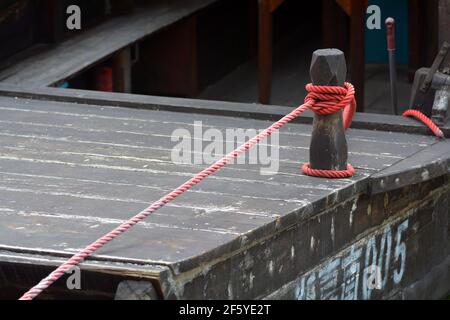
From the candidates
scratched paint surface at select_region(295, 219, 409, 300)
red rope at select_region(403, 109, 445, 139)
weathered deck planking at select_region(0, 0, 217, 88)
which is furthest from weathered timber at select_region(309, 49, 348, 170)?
weathered deck planking at select_region(0, 0, 217, 88)

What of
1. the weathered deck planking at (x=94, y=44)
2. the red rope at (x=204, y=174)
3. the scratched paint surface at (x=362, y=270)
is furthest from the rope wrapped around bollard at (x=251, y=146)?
the weathered deck planking at (x=94, y=44)

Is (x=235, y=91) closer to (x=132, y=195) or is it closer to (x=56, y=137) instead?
(x=56, y=137)

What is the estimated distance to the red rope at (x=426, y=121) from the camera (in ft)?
20.4

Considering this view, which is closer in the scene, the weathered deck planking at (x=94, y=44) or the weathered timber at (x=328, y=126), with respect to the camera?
the weathered timber at (x=328, y=126)

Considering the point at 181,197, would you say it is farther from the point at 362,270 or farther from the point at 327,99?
the point at 362,270

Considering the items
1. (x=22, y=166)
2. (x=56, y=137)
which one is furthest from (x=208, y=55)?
(x=22, y=166)

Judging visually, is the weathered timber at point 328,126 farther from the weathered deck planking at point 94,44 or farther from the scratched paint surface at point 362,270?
the weathered deck planking at point 94,44

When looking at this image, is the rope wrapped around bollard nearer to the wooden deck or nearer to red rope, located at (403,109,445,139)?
the wooden deck

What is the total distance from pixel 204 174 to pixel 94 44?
4199mm

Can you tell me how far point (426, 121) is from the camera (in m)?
6.32

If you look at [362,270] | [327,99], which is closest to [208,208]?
[327,99]

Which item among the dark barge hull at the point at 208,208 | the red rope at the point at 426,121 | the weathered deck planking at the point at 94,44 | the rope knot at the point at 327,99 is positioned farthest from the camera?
the weathered deck planking at the point at 94,44

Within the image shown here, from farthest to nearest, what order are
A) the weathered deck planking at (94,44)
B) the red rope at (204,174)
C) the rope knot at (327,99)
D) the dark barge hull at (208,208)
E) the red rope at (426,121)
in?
1. the weathered deck planking at (94,44)
2. the red rope at (426,121)
3. the rope knot at (327,99)
4. the dark barge hull at (208,208)
5. the red rope at (204,174)

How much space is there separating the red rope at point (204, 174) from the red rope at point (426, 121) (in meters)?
0.48
